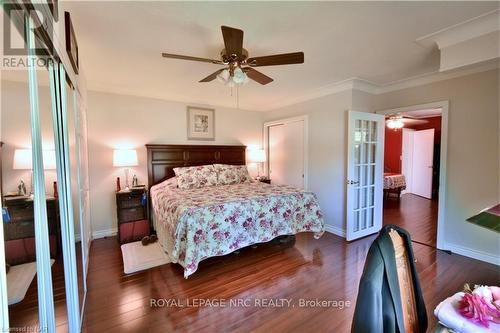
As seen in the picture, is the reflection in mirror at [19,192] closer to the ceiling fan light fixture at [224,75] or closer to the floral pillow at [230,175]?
the ceiling fan light fixture at [224,75]

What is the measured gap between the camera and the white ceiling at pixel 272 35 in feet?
5.73

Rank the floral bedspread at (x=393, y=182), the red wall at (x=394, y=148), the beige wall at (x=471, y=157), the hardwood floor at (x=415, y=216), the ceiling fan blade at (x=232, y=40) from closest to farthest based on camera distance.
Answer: the ceiling fan blade at (x=232, y=40)
the beige wall at (x=471, y=157)
the hardwood floor at (x=415, y=216)
the floral bedspread at (x=393, y=182)
the red wall at (x=394, y=148)

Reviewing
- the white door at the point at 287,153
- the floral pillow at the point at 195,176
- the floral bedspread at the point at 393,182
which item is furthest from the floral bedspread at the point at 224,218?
the floral bedspread at the point at 393,182

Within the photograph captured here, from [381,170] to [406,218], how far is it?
A: 5.00 ft

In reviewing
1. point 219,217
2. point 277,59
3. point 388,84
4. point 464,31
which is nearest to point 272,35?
point 277,59

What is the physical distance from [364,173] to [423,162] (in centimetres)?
449

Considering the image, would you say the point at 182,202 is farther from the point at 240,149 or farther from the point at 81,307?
the point at 240,149

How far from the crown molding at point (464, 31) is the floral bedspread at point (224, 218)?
7.08 ft

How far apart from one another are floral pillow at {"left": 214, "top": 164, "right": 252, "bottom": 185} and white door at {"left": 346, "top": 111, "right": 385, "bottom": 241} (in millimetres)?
1833

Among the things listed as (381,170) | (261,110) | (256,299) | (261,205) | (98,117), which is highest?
(261,110)

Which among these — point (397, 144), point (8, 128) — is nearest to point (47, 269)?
point (8, 128)

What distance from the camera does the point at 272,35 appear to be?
83.7 inches

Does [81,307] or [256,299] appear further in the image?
[256,299]

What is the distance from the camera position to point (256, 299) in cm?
210
